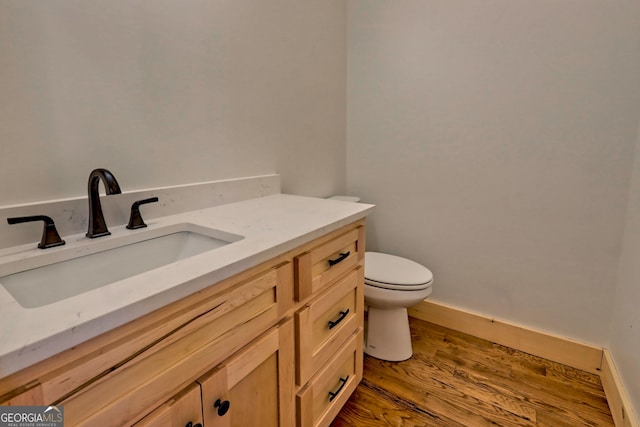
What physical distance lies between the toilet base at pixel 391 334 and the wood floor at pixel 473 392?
0.04m

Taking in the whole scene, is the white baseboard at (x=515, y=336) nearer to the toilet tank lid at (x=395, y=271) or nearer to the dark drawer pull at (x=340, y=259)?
the toilet tank lid at (x=395, y=271)

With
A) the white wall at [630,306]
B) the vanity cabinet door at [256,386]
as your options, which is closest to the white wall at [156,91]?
the vanity cabinet door at [256,386]

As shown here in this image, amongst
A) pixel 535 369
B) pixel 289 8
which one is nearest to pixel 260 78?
pixel 289 8

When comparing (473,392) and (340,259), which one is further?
(473,392)

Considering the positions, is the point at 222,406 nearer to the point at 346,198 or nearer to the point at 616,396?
the point at 346,198

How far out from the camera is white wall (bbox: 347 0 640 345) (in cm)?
142

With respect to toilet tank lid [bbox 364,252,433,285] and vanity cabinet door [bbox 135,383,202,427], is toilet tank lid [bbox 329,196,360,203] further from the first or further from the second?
vanity cabinet door [bbox 135,383,202,427]

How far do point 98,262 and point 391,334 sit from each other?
1345mm

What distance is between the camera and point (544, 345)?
5.50 ft

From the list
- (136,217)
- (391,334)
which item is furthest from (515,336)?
(136,217)

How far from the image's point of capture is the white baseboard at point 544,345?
1305 mm

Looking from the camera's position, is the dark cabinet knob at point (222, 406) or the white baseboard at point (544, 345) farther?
the white baseboard at point (544, 345)

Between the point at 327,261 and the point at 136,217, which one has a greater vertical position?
the point at 136,217

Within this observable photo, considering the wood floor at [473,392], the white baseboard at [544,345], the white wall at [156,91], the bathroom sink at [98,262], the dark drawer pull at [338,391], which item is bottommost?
the wood floor at [473,392]
